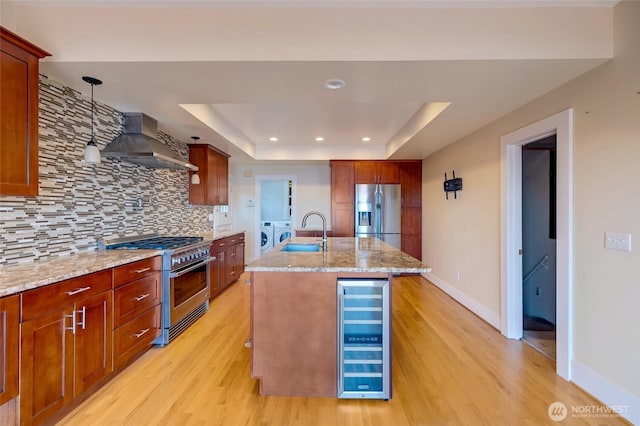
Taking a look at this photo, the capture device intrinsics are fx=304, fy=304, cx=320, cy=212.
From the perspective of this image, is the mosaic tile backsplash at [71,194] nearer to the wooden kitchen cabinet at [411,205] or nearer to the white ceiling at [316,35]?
the white ceiling at [316,35]

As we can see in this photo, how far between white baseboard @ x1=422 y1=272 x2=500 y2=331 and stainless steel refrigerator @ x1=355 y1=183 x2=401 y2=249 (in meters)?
1.12

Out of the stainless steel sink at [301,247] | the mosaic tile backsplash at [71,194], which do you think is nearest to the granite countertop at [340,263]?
the stainless steel sink at [301,247]

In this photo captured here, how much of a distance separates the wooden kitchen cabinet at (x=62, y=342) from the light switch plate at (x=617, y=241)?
3402 mm

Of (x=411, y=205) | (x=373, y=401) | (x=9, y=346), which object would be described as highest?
(x=411, y=205)

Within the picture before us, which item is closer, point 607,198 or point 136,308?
point 607,198

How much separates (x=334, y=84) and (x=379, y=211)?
372cm

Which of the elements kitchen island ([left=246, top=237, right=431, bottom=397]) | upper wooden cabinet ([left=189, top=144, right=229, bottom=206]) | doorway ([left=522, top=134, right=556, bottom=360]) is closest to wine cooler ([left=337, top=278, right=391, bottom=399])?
kitchen island ([left=246, top=237, right=431, bottom=397])

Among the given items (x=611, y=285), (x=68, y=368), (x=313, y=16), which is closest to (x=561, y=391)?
(x=611, y=285)

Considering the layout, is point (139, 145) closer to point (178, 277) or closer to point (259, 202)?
point (178, 277)

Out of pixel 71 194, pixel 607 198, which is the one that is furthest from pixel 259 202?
pixel 607 198

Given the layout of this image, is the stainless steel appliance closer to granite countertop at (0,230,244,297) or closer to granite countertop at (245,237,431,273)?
granite countertop at (0,230,244,297)

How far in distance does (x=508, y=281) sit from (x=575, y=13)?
89.8 inches

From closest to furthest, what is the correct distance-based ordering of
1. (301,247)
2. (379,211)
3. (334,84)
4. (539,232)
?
(334,84)
(301,247)
(539,232)
(379,211)

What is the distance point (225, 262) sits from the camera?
457 cm
